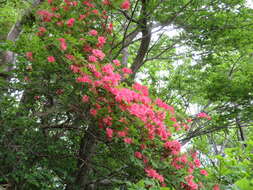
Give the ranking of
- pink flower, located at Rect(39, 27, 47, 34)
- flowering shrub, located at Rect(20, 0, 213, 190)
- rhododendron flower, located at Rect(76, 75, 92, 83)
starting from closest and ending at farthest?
1. flowering shrub, located at Rect(20, 0, 213, 190)
2. rhododendron flower, located at Rect(76, 75, 92, 83)
3. pink flower, located at Rect(39, 27, 47, 34)

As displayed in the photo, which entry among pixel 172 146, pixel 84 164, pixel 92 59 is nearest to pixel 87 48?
pixel 92 59

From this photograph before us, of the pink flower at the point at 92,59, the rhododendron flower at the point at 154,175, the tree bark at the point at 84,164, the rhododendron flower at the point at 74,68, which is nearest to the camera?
the rhododendron flower at the point at 154,175

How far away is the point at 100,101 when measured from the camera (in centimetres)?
367

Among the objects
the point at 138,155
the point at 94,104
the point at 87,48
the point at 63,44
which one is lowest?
the point at 138,155

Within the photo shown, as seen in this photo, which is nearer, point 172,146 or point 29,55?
point 172,146

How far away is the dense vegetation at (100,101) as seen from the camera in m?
3.56

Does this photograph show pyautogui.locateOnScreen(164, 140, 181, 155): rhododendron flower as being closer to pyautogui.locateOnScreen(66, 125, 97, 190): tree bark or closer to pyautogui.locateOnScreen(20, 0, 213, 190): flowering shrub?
pyautogui.locateOnScreen(20, 0, 213, 190): flowering shrub

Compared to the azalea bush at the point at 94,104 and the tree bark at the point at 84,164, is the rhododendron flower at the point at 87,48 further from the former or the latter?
the tree bark at the point at 84,164

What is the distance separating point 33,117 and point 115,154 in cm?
169

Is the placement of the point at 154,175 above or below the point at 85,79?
below

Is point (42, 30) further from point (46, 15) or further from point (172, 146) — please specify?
point (172, 146)

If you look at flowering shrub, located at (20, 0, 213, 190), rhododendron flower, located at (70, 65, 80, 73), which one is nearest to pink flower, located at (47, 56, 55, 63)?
flowering shrub, located at (20, 0, 213, 190)

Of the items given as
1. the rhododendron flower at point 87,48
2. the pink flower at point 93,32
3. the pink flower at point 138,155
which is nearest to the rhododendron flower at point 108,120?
the pink flower at point 138,155

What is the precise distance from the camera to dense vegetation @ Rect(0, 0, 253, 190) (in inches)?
140
